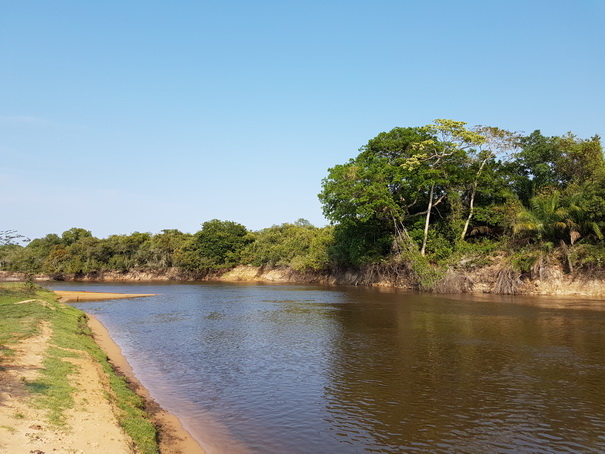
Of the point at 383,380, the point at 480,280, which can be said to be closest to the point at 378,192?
the point at 480,280

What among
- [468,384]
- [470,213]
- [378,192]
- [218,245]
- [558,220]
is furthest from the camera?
[218,245]

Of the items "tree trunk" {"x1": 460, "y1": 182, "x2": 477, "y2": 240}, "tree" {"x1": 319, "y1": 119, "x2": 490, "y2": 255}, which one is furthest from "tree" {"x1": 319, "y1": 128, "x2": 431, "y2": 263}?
"tree trunk" {"x1": 460, "y1": 182, "x2": 477, "y2": 240}

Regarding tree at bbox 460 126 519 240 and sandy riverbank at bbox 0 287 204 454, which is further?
tree at bbox 460 126 519 240

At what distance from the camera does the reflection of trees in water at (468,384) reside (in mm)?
9844

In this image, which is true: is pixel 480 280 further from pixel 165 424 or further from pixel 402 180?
pixel 165 424

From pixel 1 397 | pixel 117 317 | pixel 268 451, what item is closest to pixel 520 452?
pixel 268 451

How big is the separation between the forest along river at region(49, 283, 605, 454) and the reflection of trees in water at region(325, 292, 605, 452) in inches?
1.8

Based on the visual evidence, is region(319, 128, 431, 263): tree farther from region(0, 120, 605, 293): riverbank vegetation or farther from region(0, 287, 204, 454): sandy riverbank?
region(0, 287, 204, 454): sandy riverbank

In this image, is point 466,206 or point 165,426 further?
point 466,206

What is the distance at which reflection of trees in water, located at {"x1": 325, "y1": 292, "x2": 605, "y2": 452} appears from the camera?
9.84 metres

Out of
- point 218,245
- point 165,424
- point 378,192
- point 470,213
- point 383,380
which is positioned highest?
point 378,192

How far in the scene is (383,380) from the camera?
1408 cm

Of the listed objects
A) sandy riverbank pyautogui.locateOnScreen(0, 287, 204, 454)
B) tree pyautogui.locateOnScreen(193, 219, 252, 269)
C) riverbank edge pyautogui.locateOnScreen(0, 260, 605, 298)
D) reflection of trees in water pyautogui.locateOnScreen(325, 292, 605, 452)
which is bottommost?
reflection of trees in water pyautogui.locateOnScreen(325, 292, 605, 452)

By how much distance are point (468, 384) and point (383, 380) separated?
2.62 meters
